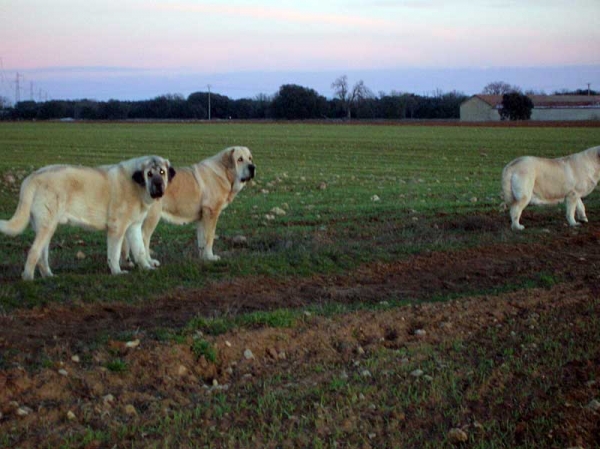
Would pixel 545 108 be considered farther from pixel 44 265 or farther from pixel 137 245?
pixel 44 265

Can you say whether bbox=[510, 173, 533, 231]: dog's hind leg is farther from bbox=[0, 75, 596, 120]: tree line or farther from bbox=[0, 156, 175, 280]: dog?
bbox=[0, 75, 596, 120]: tree line

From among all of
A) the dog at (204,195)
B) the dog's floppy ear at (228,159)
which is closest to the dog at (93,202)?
the dog at (204,195)

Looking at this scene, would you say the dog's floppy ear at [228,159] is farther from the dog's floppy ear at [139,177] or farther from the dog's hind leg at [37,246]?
the dog's hind leg at [37,246]

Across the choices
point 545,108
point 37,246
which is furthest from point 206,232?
point 545,108

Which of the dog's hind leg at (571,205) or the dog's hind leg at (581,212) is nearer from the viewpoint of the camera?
the dog's hind leg at (571,205)

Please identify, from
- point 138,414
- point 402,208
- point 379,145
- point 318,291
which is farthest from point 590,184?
point 379,145

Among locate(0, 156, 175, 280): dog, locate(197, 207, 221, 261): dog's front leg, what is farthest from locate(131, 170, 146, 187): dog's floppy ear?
locate(197, 207, 221, 261): dog's front leg

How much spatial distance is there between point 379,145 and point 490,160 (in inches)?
516

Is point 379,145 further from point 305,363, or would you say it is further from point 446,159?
point 305,363

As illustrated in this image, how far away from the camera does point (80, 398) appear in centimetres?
638

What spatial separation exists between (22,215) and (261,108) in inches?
5044

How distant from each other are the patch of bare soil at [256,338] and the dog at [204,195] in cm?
206

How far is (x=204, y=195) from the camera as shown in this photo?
40.7ft

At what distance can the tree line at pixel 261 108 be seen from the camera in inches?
5012
